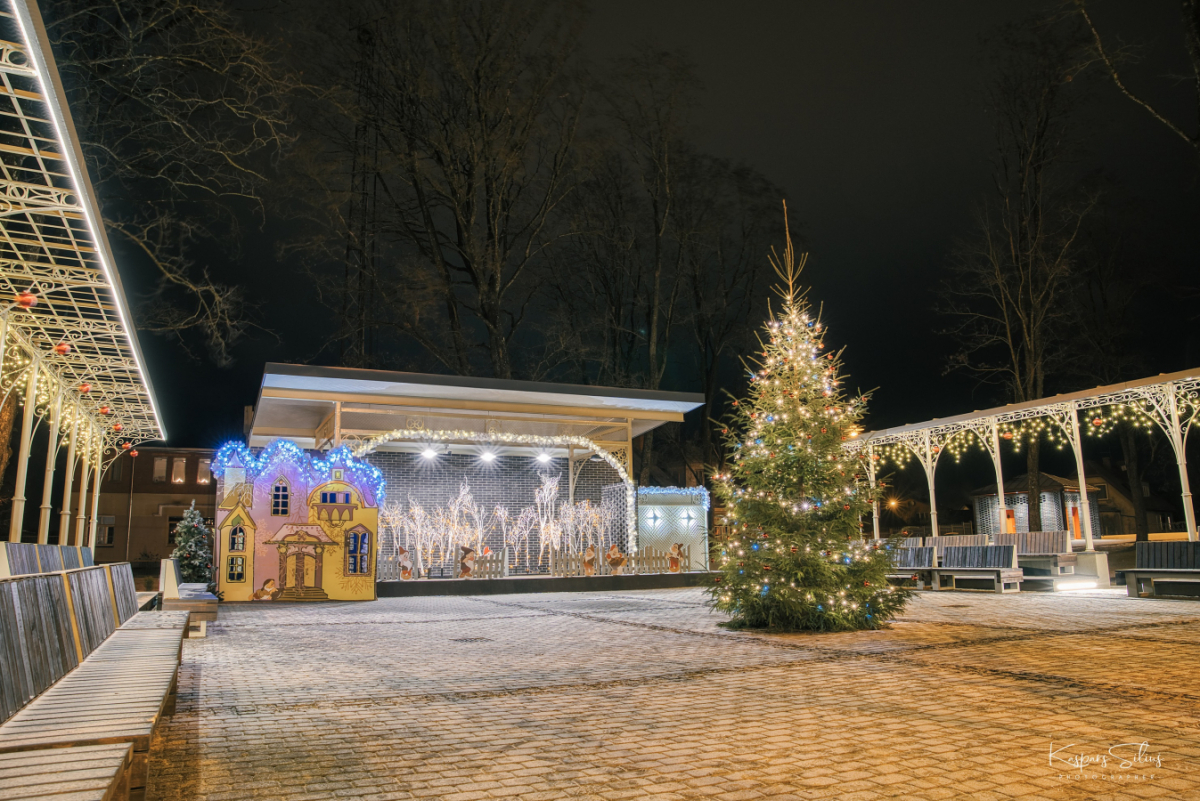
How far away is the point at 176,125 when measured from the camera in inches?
383

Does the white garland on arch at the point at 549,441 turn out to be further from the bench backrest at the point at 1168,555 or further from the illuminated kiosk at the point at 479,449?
the bench backrest at the point at 1168,555

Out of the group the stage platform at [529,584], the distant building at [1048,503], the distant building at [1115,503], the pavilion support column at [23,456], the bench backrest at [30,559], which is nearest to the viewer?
the bench backrest at [30,559]

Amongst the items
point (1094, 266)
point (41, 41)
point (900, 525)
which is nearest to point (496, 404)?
point (41, 41)

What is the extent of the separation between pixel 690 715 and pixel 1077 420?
524 inches

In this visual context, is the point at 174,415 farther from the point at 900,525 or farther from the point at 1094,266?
the point at 1094,266

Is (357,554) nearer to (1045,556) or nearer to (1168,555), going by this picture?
(1045,556)

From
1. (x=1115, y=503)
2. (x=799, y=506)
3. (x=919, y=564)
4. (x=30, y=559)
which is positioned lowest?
(x=919, y=564)

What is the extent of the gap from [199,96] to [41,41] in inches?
236

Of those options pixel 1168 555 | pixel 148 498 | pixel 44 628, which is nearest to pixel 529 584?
pixel 1168 555

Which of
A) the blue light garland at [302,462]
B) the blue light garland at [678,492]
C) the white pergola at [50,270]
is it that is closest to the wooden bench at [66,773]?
the white pergola at [50,270]

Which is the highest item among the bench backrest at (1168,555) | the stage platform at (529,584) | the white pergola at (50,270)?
the white pergola at (50,270)

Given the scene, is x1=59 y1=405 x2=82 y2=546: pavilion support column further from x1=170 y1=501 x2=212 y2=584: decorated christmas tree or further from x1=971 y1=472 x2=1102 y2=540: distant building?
x1=971 y1=472 x2=1102 y2=540: distant building

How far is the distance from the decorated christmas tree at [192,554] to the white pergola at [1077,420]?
1395 centimetres

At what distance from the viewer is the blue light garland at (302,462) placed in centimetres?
1357
